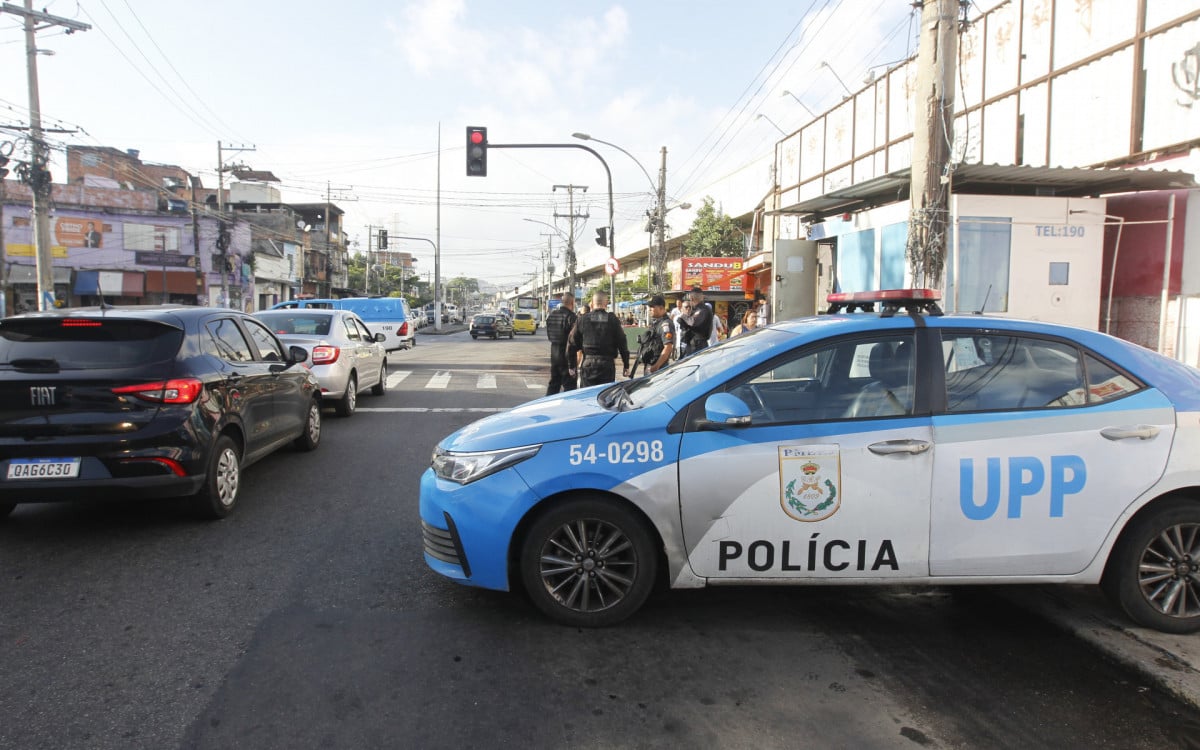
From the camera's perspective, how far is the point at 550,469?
356cm

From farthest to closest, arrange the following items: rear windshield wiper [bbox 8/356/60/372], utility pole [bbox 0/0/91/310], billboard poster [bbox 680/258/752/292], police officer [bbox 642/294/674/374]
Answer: billboard poster [bbox 680/258/752/292], utility pole [bbox 0/0/91/310], police officer [bbox 642/294/674/374], rear windshield wiper [bbox 8/356/60/372]

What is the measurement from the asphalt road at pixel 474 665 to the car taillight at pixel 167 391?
3.18 feet

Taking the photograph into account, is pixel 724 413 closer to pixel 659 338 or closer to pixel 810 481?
pixel 810 481

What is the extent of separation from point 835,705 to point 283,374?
19.1ft

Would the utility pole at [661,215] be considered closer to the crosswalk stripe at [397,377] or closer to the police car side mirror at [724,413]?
the crosswalk stripe at [397,377]

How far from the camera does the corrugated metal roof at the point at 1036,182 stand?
9.71 meters

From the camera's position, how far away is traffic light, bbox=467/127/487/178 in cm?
1733

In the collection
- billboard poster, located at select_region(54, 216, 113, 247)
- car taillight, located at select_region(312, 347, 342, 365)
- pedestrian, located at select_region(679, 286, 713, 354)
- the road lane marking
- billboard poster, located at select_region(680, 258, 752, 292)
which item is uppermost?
billboard poster, located at select_region(54, 216, 113, 247)

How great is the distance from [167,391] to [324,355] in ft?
17.0

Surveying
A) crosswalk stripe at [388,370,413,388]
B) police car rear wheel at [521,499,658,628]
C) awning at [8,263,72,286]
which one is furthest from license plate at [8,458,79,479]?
awning at [8,263,72,286]

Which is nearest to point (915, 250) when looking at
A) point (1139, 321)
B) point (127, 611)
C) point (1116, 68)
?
point (1139, 321)

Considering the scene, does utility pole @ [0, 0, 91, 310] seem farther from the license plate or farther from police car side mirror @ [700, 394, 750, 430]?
police car side mirror @ [700, 394, 750, 430]

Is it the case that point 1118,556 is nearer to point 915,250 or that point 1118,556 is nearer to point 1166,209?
point 915,250

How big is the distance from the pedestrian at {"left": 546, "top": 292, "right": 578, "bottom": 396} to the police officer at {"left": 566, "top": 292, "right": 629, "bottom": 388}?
2.80ft
